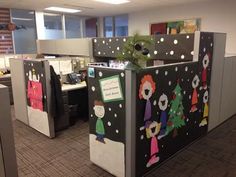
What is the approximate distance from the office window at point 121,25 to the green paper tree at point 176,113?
647 centimetres

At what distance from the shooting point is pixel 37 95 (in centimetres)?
335

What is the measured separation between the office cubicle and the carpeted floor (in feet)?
0.51

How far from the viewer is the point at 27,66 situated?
3.45m

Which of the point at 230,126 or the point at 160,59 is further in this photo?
the point at 230,126

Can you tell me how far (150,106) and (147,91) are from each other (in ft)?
0.57

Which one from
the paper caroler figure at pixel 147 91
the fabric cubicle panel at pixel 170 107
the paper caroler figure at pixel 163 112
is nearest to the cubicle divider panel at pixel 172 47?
the fabric cubicle panel at pixel 170 107

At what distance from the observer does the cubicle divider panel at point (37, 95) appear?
3.19 m

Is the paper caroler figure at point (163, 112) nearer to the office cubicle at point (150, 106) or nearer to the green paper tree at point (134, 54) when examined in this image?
the office cubicle at point (150, 106)

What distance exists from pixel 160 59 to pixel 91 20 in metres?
7.06

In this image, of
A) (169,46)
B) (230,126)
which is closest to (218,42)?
(169,46)

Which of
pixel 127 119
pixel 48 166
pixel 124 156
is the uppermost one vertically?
pixel 127 119

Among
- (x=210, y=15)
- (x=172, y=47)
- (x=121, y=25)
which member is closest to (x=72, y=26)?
(x=121, y=25)

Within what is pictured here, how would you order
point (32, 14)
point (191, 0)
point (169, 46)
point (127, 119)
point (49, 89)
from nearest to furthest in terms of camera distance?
point (127, 119) < point (169, 46) < point (49, 89) < point (191, 0) < point (32, 14)

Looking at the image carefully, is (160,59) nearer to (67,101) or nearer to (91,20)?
(67,101)
